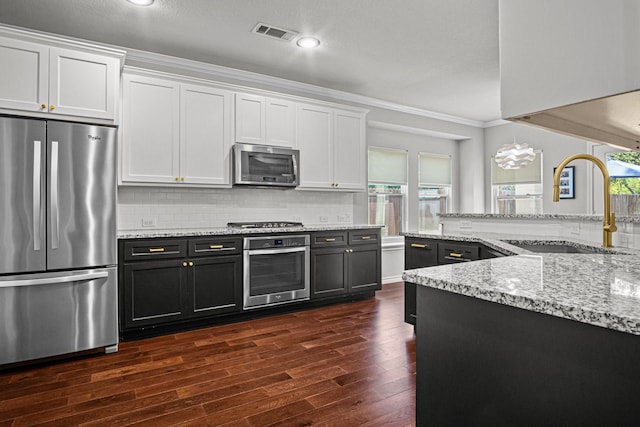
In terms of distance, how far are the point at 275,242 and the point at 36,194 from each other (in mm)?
2011

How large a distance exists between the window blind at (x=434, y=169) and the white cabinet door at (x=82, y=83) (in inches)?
181

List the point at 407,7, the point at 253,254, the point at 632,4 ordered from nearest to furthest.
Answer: the point at 632,4
the point at 407,7
the point at 253,254

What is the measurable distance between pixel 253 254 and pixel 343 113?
216 centimetres

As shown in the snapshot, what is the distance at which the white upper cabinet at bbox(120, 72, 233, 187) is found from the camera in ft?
11.5

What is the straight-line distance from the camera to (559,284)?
3.43 ft

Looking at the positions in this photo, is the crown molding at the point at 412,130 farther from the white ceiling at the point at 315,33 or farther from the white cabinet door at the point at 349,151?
the white ceiling at the point at 315,33

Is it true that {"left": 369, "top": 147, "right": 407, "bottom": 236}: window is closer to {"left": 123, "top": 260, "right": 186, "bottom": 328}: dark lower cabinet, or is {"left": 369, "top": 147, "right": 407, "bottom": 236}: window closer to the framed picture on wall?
the framed picture on wall

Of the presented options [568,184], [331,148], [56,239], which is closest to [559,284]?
[56,239]

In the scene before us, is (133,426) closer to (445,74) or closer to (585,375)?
(585,375)

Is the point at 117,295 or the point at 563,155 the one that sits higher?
the point at 563,155

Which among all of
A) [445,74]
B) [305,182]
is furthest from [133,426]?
[445,74]

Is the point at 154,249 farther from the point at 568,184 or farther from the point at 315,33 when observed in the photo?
the point at 568,184

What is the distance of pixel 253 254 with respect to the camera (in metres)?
3.77

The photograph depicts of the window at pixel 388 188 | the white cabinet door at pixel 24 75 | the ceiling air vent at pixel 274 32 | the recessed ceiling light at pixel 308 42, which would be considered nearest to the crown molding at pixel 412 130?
the window at pixel 388 188
